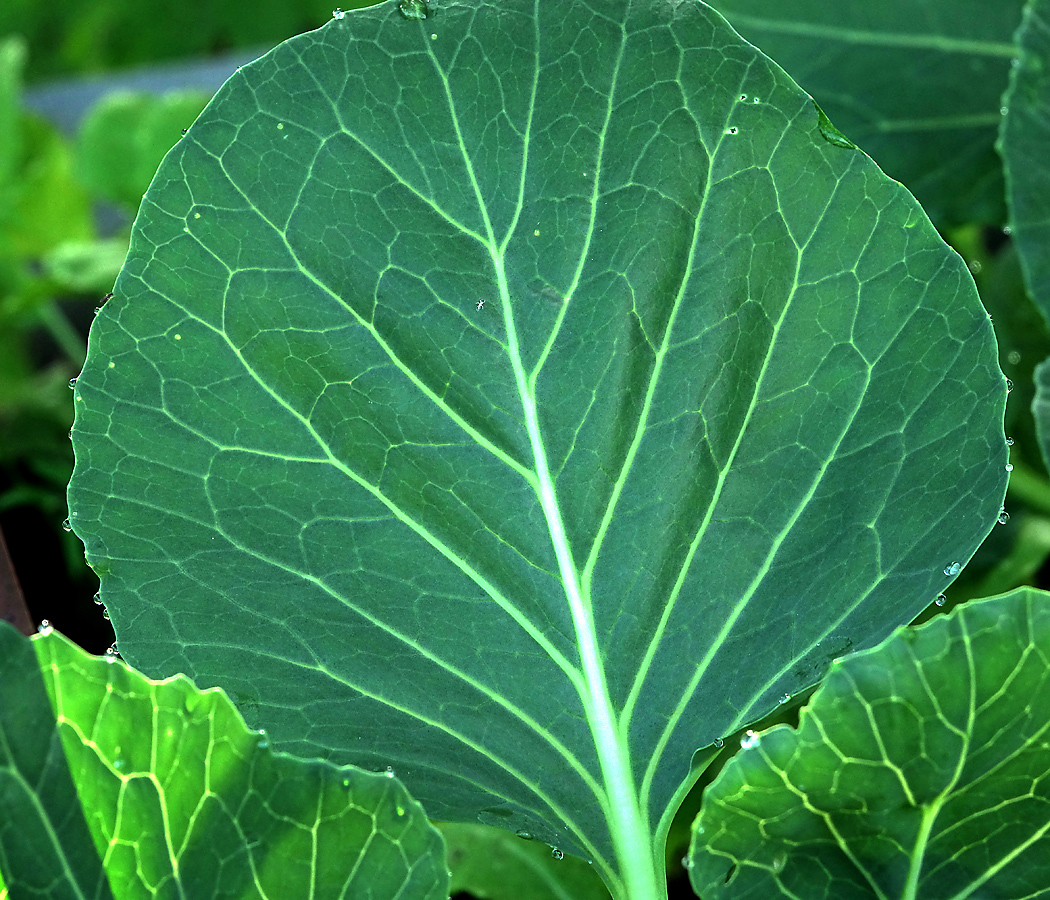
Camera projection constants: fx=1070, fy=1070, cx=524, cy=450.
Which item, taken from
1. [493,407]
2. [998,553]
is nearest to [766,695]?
[493,407]

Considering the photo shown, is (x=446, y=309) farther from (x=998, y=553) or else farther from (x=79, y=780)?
(x=998, y=553)

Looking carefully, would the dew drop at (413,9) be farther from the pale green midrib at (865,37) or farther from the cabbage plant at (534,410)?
the pale green midrib at (865,37)

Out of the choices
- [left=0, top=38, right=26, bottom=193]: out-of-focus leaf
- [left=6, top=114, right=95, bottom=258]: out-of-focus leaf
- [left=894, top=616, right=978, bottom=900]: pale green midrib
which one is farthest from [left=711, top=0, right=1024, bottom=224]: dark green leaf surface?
[left=6, top=114, right=95, bottom=258]: out-of-focus leaf

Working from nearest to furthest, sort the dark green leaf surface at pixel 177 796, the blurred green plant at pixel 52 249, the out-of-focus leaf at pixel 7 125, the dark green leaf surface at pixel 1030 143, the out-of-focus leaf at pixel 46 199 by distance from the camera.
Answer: the dark green leaf surface at pixel 177 796, the dark green leaf surface at pixel 1030 143, the blurred green plant at pixel 52 249, the out-of-focus leaf at pixel 7 125, the out-of-focus leaf at pixel 46 199

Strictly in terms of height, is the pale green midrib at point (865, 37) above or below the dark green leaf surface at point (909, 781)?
above

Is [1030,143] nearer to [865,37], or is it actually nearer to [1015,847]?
[865,37]

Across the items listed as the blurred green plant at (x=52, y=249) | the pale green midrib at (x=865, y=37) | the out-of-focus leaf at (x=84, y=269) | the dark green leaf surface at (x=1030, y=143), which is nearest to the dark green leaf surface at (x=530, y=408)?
the dark green leaf surface at (x=1030, y=143)

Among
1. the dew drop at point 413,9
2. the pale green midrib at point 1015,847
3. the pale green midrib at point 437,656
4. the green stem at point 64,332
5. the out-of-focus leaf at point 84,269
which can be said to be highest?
the green stem at point 64,332
